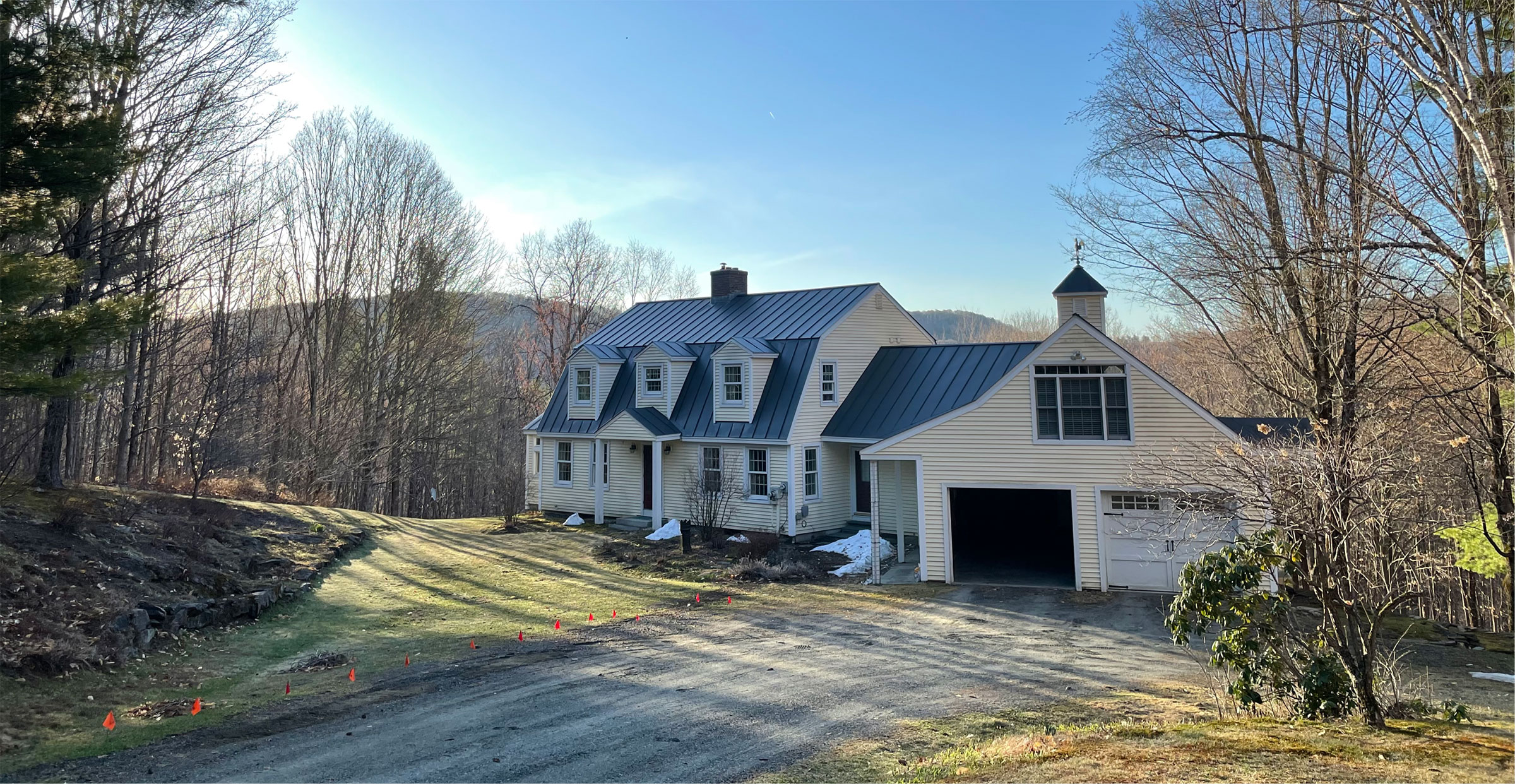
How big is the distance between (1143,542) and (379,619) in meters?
14.8

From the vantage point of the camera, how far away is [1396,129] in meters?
11.2

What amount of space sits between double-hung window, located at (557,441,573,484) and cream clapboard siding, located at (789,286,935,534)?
924cm

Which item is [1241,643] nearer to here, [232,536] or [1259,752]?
[1259,752]

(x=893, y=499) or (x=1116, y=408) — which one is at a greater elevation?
(x=1116, y=408)

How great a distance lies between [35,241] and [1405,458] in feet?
78.3

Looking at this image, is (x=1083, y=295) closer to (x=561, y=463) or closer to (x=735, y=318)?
(x=735, y=318)

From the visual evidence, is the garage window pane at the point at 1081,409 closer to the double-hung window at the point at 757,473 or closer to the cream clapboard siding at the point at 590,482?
the double-hung window at the point at 757,473

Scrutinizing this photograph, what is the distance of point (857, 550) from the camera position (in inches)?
725

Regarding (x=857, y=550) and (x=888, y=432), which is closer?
(x=857, y=550)

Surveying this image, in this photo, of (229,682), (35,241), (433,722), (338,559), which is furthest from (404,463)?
(433,722)

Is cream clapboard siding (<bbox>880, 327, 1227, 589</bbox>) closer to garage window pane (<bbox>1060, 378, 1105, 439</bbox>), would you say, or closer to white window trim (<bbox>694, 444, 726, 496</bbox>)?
garage window pane (<bbox>1060, 378, 1105, 439</bbox>)

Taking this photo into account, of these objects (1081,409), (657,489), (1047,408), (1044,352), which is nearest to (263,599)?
(657,489)

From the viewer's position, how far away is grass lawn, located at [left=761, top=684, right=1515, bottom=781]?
5309 millimetres

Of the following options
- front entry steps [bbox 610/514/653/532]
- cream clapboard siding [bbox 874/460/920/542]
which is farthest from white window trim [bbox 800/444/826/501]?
front entry steps [bbox 610/514/653/532]
